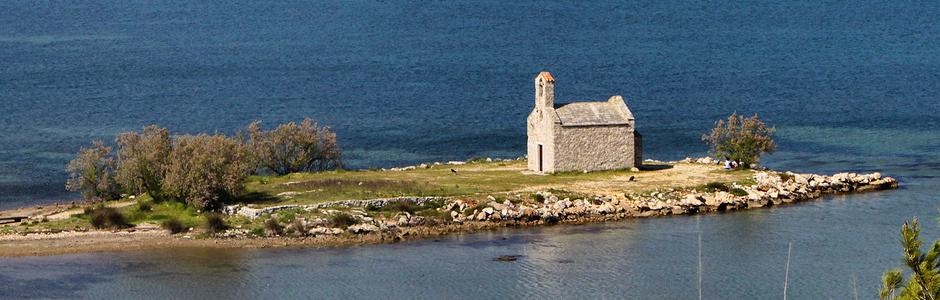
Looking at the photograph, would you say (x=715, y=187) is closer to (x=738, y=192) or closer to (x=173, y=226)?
(x=738, y=192)

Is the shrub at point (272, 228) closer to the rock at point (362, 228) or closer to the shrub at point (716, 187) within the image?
the rock at point (362, 228)

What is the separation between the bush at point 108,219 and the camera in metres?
50.2

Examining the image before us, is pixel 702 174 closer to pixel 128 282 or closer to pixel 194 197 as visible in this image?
pixel 194 197

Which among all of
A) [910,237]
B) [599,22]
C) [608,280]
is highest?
[599,22]

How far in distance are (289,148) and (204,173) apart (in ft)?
37.4

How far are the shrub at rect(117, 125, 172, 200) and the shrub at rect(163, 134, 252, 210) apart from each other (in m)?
0.53

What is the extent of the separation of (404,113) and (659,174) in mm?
34036

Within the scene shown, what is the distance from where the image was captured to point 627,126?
59.5m

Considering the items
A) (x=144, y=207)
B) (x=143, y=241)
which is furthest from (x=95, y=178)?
(x=143, y=241)

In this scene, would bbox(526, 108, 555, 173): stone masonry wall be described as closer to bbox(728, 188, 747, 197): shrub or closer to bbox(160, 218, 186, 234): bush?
bbox(728, 188, 747, 197): shrub

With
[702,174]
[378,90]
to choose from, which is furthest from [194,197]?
[378,90]

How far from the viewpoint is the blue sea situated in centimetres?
4428

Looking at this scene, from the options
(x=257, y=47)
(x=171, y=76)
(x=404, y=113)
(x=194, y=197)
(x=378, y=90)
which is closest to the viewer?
(x=194, y=197)

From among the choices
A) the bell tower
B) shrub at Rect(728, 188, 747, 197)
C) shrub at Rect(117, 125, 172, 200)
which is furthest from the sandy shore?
shrub at Rect(728, 188, 747, 197)
